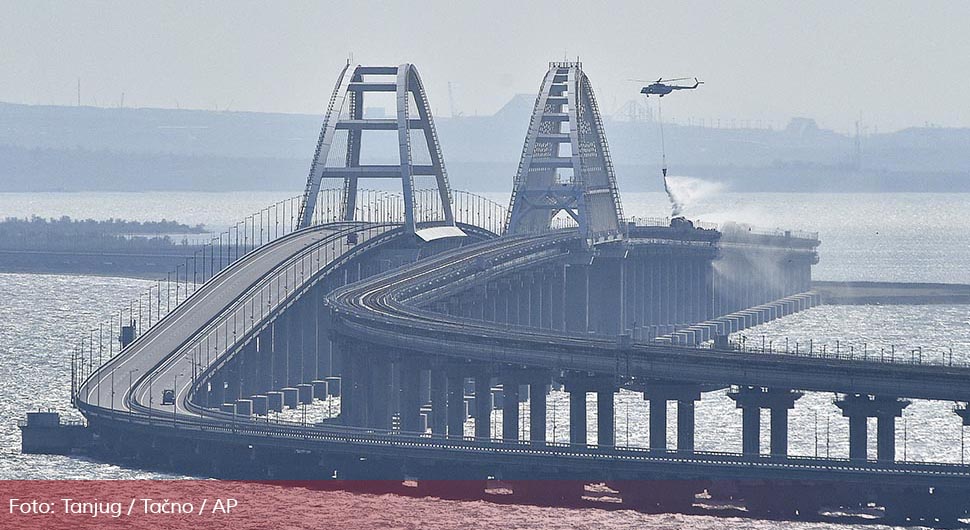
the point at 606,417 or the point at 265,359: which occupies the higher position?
the point at 265,359

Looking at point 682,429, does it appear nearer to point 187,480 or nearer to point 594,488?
point 594,488

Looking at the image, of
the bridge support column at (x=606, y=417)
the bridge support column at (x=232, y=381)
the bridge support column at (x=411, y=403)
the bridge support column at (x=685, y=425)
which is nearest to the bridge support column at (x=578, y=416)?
the bridge support column at (x=606, y=417)

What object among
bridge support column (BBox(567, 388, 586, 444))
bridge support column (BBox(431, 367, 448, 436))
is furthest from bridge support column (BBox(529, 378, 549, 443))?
bridge support column (BBox(431, 367, 448, 436))

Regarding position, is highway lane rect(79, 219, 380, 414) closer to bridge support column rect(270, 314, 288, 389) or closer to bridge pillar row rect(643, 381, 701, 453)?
bridge support column rect(270, 314, 288, 389)

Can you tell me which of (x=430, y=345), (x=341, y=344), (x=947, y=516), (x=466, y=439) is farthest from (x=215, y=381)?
(x=947, y=516)

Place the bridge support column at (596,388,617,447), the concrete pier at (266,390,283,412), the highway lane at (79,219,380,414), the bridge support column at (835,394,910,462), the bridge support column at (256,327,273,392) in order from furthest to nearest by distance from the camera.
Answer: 1. the bridge support column at (256,327,273,392)
2. the concrete pier at (266,390,283,412)
3. the highway lane at (79,219,380,414)
4. the bridge support column at (596,388,617,447)
5. the bridge support column at (835,394,910,462)

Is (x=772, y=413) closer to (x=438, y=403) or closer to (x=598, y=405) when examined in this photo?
(x=598, y=405)

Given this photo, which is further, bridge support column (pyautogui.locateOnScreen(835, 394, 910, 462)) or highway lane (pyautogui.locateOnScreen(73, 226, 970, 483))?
bridge support column (pyautogui.locateOnScreen(835, 394, 910, 462))

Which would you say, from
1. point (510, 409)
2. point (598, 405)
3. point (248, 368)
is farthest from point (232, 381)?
point (598, 405)
